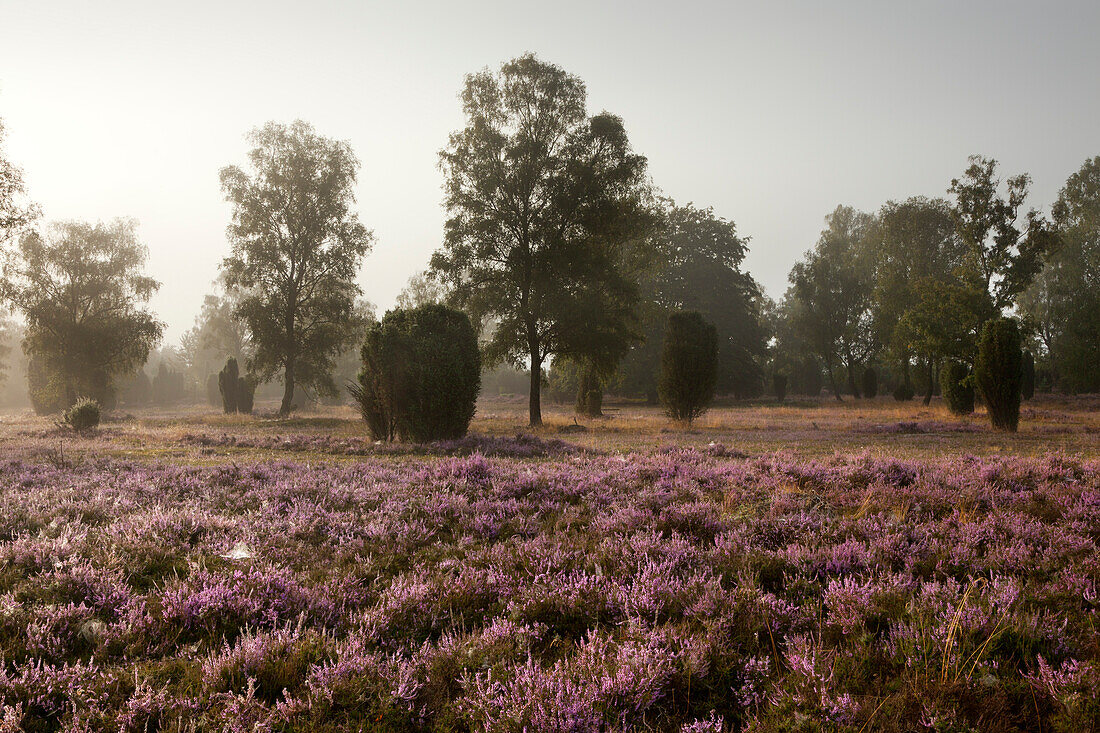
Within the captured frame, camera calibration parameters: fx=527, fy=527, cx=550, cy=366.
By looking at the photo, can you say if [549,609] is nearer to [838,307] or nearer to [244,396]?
[244,396]

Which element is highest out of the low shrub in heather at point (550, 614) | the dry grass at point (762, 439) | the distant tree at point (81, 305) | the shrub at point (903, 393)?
the distant tree at point (81, 305)

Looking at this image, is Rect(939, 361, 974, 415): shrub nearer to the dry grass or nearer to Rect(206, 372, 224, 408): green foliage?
the dry grass

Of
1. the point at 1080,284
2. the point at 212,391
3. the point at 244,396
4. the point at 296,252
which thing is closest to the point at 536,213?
the point at 296,252

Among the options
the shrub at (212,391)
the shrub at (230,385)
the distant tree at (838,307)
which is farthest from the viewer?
the shrub at (212,391)

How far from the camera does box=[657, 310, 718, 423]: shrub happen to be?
24.3m

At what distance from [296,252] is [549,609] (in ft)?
128

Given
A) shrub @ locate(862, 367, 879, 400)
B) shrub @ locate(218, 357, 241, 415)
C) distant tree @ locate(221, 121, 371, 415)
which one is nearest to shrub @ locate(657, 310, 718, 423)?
distant tree @ locate(221, 121, 371, 415)

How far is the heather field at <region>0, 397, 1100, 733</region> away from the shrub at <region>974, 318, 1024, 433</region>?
14.6 meters

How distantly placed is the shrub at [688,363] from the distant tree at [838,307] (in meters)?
35.8

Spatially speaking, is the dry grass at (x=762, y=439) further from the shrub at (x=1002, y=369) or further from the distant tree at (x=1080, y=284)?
the distant tree at (x=1080, y=284)

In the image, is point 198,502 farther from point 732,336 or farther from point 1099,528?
point 732,336

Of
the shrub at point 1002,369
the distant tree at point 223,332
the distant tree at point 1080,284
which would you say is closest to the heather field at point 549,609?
the shrub at point 1002,369

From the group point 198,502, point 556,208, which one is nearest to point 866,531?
point 198,502

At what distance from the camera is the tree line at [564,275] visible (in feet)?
86.7
